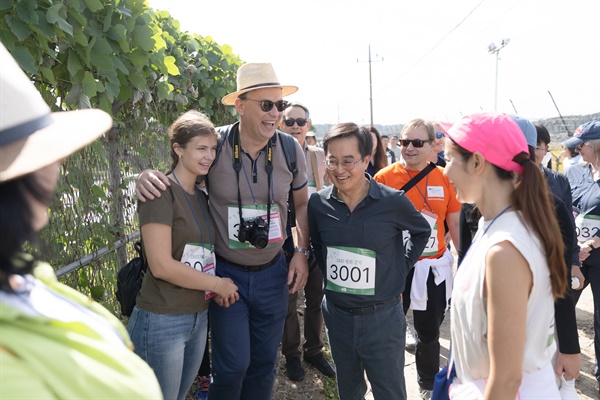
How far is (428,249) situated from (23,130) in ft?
9.88

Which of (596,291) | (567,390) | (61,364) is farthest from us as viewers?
(596,291)

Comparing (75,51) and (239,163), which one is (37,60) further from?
(239,163)

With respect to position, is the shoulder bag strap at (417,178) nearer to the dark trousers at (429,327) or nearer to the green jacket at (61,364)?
the dark trousers at (429,327)

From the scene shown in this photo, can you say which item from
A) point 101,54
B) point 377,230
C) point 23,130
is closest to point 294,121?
point 377,230

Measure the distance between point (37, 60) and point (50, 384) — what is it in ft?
6.18

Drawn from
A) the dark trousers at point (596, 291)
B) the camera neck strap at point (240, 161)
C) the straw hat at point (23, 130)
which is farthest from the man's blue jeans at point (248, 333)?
the dark trousers at point (596, 291)

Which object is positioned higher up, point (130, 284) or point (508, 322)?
point (508, 322)

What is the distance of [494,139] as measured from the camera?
1.58 meters

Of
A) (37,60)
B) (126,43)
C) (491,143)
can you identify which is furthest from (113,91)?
(491,143)

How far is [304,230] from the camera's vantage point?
2855 millimetres

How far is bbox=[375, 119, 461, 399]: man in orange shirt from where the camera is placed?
3.27m

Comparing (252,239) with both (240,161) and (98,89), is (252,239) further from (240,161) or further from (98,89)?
(98,89)

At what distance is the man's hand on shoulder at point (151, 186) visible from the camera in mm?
2172

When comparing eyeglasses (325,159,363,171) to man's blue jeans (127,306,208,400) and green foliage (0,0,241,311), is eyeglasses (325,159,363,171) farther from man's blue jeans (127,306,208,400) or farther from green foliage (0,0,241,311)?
green foliage (0,0,241,311)
